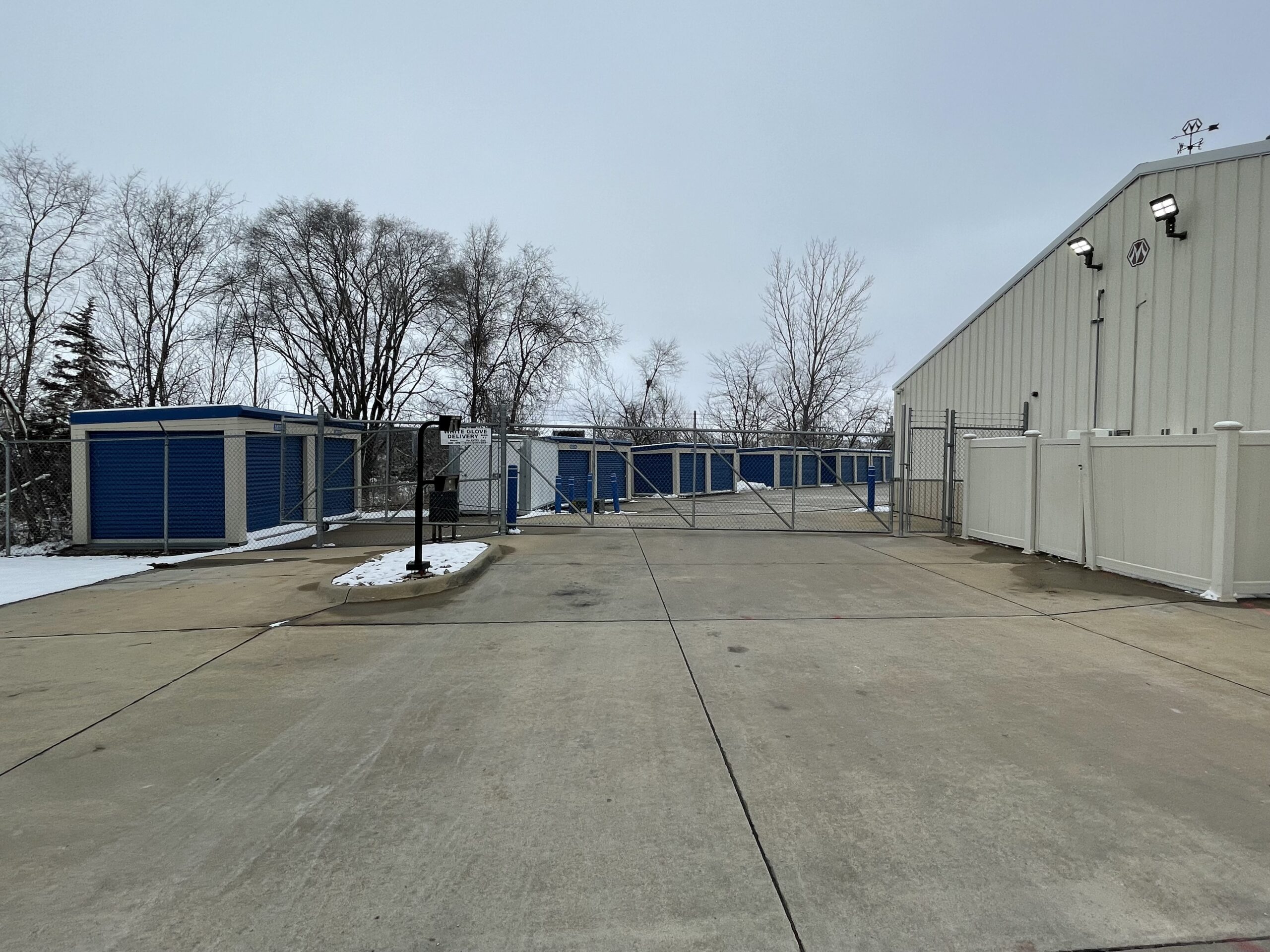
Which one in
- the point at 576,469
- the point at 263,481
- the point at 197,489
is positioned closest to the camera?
the point at 197,489

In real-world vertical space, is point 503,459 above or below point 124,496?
above

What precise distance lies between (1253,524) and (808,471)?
106 feet

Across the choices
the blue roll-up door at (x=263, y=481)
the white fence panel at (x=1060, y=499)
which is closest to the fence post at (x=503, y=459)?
the blue roll-up door at (x=263, y=481)

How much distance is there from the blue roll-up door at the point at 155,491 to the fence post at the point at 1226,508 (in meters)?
16.2

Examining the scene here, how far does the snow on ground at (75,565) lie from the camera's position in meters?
9.14

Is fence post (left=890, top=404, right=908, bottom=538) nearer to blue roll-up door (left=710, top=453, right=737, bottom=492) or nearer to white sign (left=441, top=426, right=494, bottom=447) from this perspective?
white sign (left=441, top=426, right=494, bottom=447)

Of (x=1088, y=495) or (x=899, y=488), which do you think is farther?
(x=899, y=488)

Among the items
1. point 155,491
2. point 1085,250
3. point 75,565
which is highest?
point 1085,250

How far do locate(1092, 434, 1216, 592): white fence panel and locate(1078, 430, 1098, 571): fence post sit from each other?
0.05m

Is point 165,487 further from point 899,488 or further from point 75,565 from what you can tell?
point 899,488

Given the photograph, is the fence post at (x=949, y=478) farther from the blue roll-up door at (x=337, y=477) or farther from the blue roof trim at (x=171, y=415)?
the blue roll-up door at (x=337, y=477)

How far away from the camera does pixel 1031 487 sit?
11.4 m

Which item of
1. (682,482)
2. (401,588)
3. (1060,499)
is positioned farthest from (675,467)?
(401,588)

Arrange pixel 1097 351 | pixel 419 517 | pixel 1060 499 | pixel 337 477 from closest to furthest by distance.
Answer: pixel 419 517 → pixel 1060 499 → pixel 1097 351 → pixel 337 477
